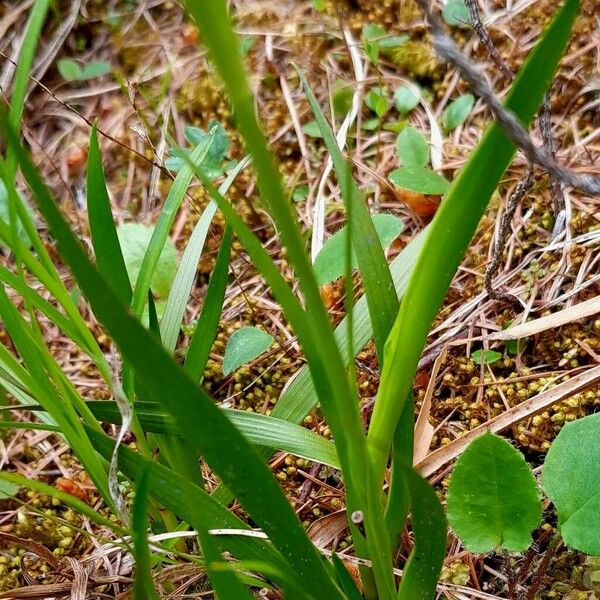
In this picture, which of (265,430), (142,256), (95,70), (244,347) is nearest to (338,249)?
(244,347)

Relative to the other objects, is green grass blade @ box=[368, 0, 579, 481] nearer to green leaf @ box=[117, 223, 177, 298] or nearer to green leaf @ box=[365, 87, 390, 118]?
green leaf @ box=[117, 223, 177, 298]

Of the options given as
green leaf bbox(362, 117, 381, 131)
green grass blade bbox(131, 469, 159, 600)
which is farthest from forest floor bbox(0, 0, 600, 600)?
green grass blade bbox(131, 469, 159, 600)

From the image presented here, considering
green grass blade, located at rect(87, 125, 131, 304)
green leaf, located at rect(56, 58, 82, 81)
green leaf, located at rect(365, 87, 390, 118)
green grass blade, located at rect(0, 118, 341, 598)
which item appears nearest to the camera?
green grass blade, located at rect(0, 118, 341, 598)

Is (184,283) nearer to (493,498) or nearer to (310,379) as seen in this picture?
(310,379)

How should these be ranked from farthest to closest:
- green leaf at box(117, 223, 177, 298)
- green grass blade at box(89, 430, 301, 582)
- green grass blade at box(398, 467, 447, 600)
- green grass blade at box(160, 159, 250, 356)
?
green leaf at box(117, 223, 177, 298) → green grass blade at box(160, 159, 250, 356) → green grass blade at box(89, 430, 301, 582) → green grass blade at box(398, 467, 447, 600)

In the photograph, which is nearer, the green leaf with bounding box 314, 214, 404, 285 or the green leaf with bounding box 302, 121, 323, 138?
the green leaf with bounding box 314, 214, 404, 285

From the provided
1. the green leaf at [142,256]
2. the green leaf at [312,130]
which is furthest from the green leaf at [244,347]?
the green leaf at [312,130]

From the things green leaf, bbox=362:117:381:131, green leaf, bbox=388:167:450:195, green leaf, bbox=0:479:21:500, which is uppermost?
green leaf, bbox=362:117:381:131
